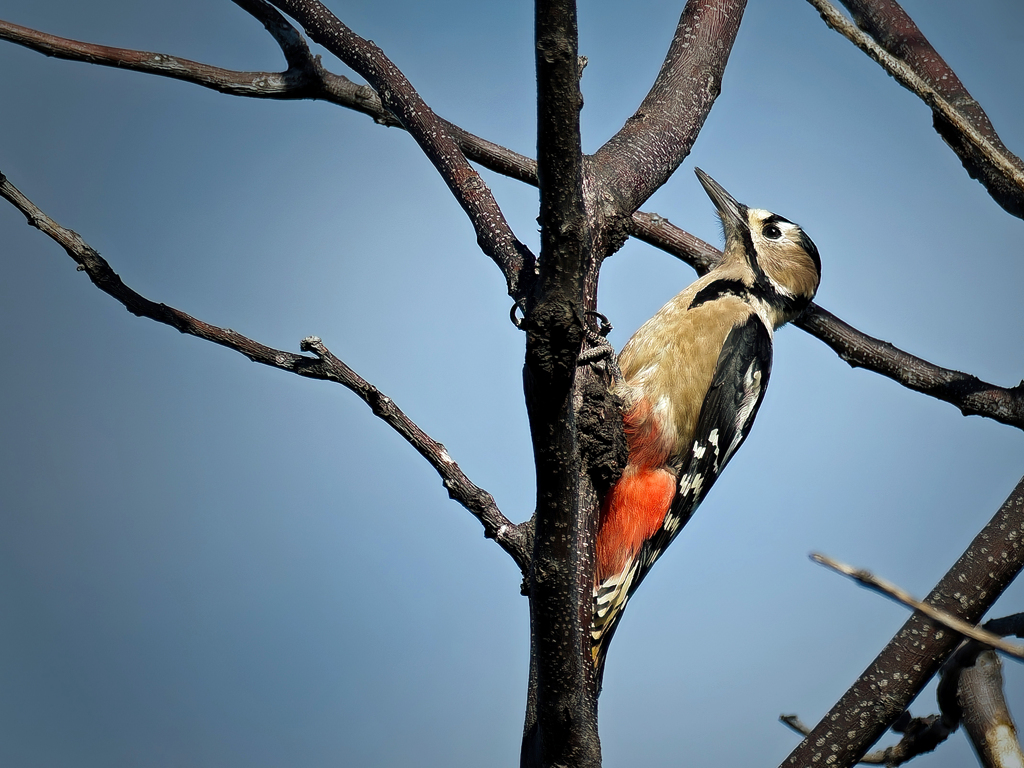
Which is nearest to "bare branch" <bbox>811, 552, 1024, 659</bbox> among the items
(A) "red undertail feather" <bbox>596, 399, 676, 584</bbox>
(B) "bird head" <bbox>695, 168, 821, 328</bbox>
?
(A) "red undertail feather" <bbox>596, 399, 676, 584</bbox>

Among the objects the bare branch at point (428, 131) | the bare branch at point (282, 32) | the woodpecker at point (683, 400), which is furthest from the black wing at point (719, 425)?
the bare branch at point (282, 32)

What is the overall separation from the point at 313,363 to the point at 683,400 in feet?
5.27

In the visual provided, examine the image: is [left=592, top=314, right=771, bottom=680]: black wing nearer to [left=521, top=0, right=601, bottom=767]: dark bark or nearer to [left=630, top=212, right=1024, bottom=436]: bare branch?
[left=630, top=212, right=1024, bottom=436]: bare branch

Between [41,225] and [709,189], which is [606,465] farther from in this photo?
[709,189]

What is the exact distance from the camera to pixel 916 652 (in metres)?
1.93

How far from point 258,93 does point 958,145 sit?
2.36m

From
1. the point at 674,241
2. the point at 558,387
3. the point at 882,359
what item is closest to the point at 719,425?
the point at 882,359

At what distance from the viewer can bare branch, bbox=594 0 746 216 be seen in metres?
2.49

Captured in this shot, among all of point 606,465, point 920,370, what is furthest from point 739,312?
point 606,465

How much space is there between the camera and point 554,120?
1.26 metres

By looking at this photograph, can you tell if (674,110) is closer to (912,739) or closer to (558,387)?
(558,387)

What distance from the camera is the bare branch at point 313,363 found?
6.92 ft

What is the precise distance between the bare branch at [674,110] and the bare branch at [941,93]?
0.59m

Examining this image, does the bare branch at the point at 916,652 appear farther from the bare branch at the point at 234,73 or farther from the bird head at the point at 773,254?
the bare branch at the point at 234,73
